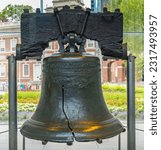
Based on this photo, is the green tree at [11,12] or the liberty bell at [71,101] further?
the green tree at [11,12]

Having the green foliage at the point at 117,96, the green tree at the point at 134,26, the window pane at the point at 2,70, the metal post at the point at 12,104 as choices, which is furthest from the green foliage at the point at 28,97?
the metal post at the point at 12,104

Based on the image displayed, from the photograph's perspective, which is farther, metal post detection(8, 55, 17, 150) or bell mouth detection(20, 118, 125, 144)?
metal post detection(8, 55, 17, 150)

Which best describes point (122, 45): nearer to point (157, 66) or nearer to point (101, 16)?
point (101, 16)

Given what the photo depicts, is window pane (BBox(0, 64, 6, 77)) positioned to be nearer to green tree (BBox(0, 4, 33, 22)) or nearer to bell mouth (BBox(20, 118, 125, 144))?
green tree (BBox(0, 4, 33, 22))

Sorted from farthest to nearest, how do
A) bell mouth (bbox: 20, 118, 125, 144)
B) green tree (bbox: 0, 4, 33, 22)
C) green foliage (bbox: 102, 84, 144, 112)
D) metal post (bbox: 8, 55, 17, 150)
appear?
green foliage (bbox: 102, 84, 144, 112) → green tree (bbox: 0, 4, 33, 22) → metal post (bbox: 8, 55, 17, 150) → bell mouth (bbox: 20, 118, 125, 144)

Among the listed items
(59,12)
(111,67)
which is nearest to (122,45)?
(59,12)

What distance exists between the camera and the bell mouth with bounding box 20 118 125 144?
3.36ft

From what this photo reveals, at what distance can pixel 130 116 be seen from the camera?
125cm

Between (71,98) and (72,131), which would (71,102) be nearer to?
(71,98)

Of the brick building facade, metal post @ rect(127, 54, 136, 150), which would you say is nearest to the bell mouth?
metal post @ rect(127, 54, 136, 150)

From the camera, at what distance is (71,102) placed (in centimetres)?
114

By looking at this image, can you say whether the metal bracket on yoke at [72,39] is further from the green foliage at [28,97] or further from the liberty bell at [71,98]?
the green foliage at [28,97]

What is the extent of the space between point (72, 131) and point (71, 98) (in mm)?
141

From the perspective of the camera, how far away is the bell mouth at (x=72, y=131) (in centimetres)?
102
